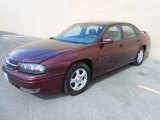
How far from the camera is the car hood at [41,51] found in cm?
384

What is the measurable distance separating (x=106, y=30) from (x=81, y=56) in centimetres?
113

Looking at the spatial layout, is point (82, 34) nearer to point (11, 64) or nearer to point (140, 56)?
point (11, 64)

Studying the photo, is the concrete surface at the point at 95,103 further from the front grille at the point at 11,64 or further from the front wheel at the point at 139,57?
the front wheel at the point at 139,57

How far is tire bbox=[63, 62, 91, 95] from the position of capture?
13.3 feet

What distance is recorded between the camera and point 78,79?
4293 mm

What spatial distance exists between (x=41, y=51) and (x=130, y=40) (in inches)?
105

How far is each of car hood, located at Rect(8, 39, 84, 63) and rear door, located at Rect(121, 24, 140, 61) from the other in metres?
1.70

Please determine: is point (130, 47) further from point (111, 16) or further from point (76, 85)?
point (111, 16)

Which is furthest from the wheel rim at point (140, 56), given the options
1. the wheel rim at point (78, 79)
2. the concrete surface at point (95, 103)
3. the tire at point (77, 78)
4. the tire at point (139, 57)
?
the wheel rim at point (78, 79)

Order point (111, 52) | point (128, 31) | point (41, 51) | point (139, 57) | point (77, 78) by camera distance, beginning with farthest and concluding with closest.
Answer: point (139, 57), point (128, 31), point (111, 52), point (77, 78), point (41, 51)

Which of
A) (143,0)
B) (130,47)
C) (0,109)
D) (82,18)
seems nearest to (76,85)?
(0,109)

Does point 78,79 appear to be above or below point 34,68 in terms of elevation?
below

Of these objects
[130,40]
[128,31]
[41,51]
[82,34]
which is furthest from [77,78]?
[128,31]

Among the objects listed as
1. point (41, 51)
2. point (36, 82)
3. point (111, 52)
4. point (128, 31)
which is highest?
point (128, 31)
